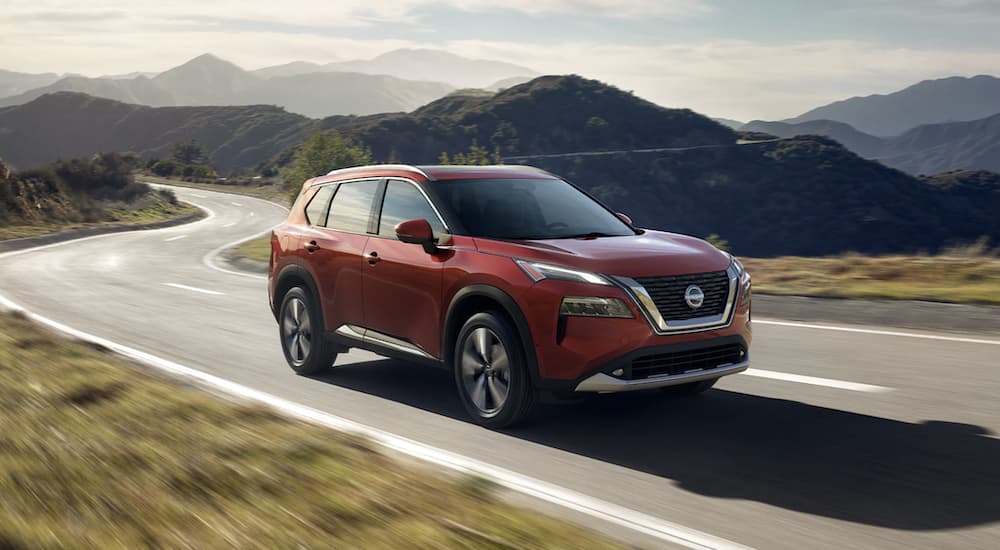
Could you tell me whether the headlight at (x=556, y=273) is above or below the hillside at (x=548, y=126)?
below

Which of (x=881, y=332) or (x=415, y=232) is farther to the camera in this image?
(x=881, y=332)

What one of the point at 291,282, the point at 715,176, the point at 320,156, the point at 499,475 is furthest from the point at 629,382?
the point at 715,176

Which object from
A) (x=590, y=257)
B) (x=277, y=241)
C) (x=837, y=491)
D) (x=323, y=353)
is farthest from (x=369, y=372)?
(x=837, y=491)

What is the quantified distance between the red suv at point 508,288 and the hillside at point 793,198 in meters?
101

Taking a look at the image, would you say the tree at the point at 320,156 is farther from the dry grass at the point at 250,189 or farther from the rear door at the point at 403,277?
the rear door at the point at 403,277

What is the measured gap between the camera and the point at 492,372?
21.2 feet

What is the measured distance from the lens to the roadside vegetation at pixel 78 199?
46.9 m

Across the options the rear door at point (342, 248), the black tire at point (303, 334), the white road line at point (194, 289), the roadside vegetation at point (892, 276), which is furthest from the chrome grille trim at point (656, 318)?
the white road line at point (194, 289)

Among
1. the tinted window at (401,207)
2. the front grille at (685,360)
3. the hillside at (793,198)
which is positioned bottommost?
the hillside at (793,198)

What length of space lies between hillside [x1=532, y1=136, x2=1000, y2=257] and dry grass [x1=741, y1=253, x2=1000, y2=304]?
94.1 m

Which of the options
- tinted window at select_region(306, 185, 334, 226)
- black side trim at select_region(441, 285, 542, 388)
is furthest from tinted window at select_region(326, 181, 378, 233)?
black side trim at select_region(441, 285, 542, 388)

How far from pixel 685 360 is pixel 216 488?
2935 mm

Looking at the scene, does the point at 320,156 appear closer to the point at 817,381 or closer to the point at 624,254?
the point at 817,381

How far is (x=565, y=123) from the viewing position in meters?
147
